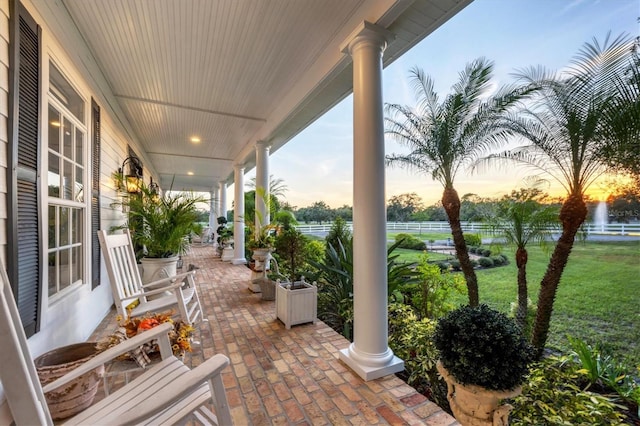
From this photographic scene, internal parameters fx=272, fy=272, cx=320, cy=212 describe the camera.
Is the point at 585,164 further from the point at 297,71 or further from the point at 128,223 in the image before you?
the point at 128,223

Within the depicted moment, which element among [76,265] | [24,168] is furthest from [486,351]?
[76,265]

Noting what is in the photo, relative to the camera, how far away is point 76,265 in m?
2.65

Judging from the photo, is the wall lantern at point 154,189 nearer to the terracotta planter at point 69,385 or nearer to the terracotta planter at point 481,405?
the terracotta planter at point 69,385

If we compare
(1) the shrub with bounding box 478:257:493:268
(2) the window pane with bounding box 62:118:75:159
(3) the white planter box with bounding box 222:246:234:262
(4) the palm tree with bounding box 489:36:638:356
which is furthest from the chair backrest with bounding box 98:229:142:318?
(1) the shrub with bounding box 478:257:493:268

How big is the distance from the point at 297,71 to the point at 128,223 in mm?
3490

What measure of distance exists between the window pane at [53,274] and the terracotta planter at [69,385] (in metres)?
0.62

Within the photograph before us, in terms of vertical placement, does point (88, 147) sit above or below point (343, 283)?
above

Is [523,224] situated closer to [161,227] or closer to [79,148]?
[161,227]

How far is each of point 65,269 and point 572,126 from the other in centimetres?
472

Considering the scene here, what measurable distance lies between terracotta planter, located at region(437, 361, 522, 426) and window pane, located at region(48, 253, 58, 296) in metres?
2.87

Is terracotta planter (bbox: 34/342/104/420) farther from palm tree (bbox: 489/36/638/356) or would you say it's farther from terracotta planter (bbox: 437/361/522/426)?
palm tree (bbox: 489/36/638/356)

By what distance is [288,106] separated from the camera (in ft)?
12.4

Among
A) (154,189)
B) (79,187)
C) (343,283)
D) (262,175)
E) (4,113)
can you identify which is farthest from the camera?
(154,189)

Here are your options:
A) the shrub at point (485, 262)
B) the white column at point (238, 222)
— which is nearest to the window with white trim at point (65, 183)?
the white column at point (238, 222)
